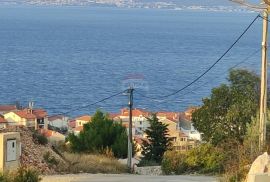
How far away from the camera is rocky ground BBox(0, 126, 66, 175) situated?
17.6 m

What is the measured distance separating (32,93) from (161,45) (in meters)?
67.1

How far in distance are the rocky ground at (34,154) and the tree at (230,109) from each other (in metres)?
7.56

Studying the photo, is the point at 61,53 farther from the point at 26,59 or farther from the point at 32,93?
the point at 32,93

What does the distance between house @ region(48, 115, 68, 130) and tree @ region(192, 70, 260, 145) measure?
37.8 m

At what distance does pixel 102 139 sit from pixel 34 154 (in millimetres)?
11615

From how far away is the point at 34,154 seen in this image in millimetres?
18688

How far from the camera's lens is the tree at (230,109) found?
25562mm

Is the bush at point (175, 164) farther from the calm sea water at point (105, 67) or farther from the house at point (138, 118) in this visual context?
the house at point (138, 118)

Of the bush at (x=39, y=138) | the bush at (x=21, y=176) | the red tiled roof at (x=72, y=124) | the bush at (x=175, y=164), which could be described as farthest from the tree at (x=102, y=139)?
the red tiled roof at (x=72, y=124)

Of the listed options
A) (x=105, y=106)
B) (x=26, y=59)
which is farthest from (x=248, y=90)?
(x=26, y=59)

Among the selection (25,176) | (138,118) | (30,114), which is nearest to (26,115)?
(30,114)

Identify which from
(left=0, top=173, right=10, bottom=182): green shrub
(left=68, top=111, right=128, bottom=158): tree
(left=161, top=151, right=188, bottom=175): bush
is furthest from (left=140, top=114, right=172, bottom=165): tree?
(left=0, top=173, right=10, bottom=182): green shrub

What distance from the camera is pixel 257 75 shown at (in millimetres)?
31891

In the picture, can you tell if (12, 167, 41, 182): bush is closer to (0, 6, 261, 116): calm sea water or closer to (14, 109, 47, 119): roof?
(0, 6, 261, 116): calm sea water
